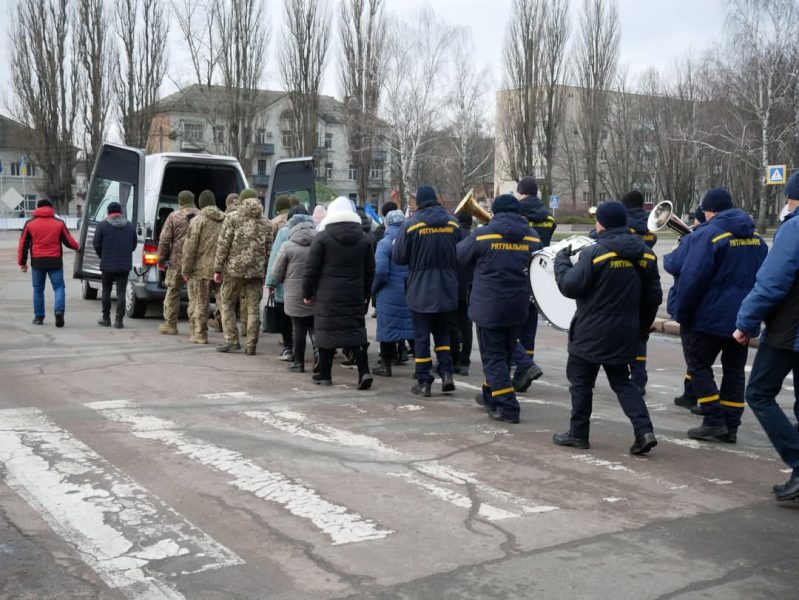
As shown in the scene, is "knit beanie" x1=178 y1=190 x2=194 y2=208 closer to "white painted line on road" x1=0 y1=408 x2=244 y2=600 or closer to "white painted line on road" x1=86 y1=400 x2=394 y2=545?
"white painted line on road" x1=86 y1=400 x2=394 y2=545

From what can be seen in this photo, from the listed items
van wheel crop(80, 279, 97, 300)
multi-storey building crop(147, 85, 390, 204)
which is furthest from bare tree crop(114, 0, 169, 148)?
van wheel crop(80, 279, 97, 300)

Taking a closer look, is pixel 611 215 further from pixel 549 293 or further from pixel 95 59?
pixel 95 59

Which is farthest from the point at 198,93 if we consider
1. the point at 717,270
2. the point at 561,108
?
the point at 717,270

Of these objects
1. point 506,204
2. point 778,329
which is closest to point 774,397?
point 778,329

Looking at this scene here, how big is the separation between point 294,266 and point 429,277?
1908 millimetres

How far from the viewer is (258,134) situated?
53781 mm

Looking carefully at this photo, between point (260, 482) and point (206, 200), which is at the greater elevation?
point (206, 200)

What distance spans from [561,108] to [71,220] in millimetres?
36336

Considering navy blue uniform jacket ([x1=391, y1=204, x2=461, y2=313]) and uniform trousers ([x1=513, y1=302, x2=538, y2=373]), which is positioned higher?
navy blue uniform jacket ([x1=391, y1=204, x2=461, y2=313])

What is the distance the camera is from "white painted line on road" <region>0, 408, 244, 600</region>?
431cm

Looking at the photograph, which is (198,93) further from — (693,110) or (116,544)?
(116,544)

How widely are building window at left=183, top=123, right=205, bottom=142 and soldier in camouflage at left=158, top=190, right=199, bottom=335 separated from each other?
53985 mm

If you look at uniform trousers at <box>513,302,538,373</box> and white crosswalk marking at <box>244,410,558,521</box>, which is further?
uniform trousers at <box>513,302,538,373</box>

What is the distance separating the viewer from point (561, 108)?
53.1 m
